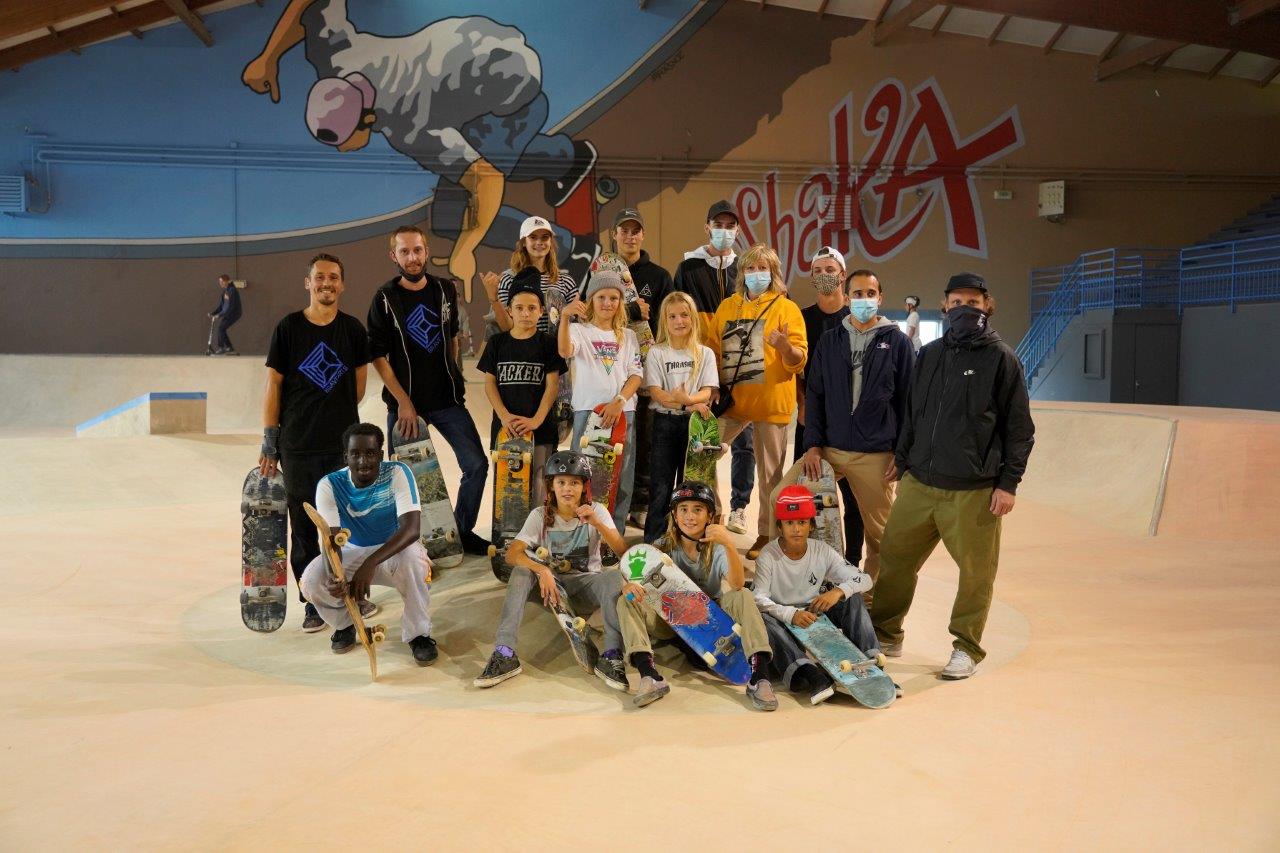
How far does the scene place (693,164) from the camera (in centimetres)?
1722

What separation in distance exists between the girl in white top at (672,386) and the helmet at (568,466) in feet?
2.46

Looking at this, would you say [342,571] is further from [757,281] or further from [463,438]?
[757,281]

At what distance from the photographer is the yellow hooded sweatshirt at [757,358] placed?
4.98m

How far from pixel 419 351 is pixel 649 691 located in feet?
7.54

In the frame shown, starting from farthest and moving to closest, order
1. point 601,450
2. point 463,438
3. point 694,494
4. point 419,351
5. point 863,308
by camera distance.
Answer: point 463,438 < point 419,351 < point 601,450 < point 863,308 < point 694,494

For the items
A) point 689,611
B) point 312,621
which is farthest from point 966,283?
point 312,621

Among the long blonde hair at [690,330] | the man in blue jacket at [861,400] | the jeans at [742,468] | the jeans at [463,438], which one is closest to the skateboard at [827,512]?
the man in blue jacket at [861,400]

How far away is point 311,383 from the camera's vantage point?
4.46 m

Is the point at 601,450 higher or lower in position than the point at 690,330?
lower

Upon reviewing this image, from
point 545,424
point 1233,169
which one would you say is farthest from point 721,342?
point 1233,169

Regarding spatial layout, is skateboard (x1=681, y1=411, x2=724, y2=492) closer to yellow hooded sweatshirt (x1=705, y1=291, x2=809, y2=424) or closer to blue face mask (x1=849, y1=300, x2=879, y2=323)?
yellow hooded sweatshirt (x1=705, y1=291, x2=809, y2=424)

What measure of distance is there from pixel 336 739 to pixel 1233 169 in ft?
66.1

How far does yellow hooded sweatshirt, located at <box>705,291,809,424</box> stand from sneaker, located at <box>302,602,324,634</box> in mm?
2351

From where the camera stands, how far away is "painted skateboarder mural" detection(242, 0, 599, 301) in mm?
16406
